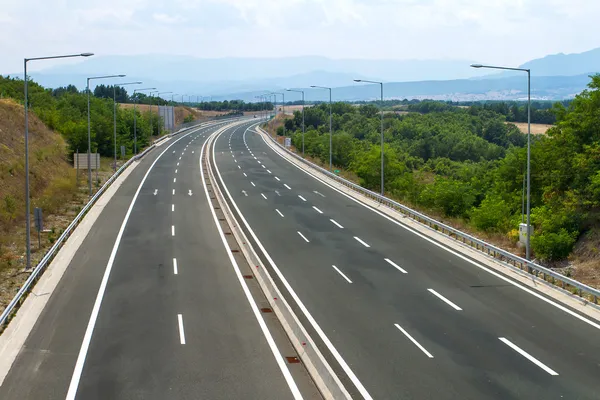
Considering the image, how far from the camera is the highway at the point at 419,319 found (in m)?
15.4

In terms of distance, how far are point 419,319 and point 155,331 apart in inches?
310

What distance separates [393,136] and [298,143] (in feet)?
141

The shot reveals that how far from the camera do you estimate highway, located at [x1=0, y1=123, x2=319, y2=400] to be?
15.3m

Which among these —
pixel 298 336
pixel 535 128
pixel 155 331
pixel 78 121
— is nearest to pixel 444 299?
pixel 298 336

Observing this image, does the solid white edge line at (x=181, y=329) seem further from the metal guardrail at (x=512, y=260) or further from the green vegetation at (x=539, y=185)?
the green vegetation at (x=539, y=185)

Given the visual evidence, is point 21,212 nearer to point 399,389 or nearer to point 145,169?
point 145,169

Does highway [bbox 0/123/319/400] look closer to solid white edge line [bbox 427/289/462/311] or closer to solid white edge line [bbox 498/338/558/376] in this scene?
solid white edge line [bbox 498/338/558/376]

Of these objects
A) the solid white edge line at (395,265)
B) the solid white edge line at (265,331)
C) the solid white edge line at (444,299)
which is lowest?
A: the solid white edge line at (265,331)

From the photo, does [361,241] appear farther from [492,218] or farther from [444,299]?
[444,299]

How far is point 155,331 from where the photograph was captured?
19.3 m

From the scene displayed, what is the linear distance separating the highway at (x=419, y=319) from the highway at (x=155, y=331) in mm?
1724

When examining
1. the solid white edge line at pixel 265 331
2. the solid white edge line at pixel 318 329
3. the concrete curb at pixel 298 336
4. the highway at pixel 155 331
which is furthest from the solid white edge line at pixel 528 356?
the solid white edge line at pixel 265 331

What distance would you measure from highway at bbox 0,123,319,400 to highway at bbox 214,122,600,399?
1.72m

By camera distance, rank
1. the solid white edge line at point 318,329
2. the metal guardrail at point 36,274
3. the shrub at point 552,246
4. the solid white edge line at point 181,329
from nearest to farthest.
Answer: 1. the solid white edge line at point 318,329
2. the solid white edge line at point 181,329
3. the metal guardrail at point 36,274
4. the shrub at point 552,246
